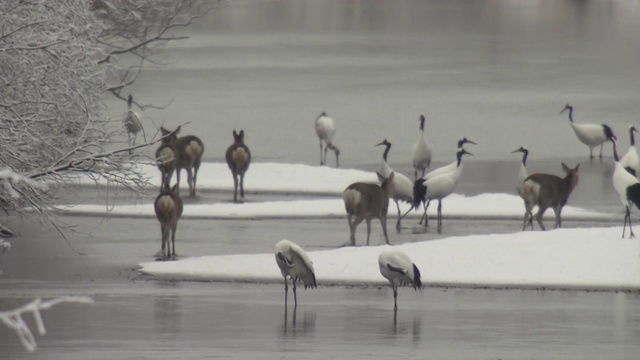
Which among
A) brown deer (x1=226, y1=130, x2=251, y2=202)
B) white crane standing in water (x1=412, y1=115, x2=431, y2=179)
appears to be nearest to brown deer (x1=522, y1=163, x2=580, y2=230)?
brown deer (x1=226, y1=130, x2=251, y2=202)

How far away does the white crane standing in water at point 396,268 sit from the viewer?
1734 cm

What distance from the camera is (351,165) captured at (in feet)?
110

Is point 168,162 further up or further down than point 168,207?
further up

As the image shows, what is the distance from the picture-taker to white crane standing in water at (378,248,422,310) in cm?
1734

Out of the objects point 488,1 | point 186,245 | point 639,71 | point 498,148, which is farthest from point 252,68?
point 488,1

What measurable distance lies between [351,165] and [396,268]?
16.2m

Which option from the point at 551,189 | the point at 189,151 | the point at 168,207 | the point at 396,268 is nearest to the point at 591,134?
the point at 189,151

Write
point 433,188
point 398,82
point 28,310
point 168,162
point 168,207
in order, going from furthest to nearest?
point 398,82 → point 168,162 → point 433,188 → point 168,207 → point 28,310

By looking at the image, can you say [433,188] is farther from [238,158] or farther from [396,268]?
[396,268]

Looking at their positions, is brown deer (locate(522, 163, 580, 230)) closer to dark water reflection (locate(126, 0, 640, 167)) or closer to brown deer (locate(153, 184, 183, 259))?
brown deer (locate(153, 184, 183, 259))

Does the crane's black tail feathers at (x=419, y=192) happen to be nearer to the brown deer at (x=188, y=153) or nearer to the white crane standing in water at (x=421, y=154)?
the brown deer at (x=188, y=153)

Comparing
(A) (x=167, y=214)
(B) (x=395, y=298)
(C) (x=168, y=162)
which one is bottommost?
(B) (x=395, y=298)

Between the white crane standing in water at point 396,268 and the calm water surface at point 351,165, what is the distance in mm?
305

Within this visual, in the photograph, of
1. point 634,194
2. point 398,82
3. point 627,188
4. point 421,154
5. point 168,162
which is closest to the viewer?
point 634,194
